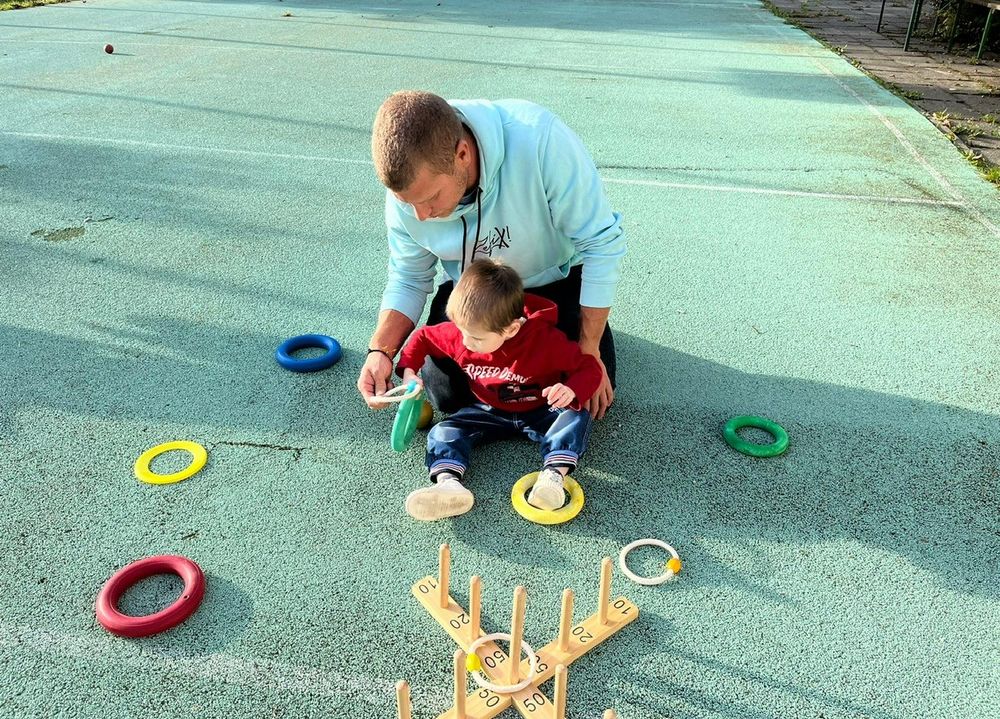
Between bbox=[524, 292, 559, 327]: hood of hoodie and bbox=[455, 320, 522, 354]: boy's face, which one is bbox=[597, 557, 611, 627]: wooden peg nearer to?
bbox=[455, 320, 522, 354]: boy's face

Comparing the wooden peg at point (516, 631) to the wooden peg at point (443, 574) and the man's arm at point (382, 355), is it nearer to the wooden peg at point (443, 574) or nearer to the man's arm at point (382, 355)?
the wooden peg at point (443, 574)

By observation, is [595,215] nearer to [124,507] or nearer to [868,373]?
[868,373]

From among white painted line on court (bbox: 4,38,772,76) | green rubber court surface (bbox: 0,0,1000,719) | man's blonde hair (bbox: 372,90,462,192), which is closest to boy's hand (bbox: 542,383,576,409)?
green rubber court surface (bbox: 0,0,1000,719)

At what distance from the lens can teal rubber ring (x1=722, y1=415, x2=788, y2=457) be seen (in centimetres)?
319

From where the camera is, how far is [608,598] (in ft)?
7.71

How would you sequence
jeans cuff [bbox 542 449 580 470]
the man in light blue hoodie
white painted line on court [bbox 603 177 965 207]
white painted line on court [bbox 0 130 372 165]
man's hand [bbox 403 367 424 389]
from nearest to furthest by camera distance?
the man in light blue hoodie
jeans cuff [bbox 542 449 580 470]
man's hand [bbox 403 367 424 389]
white painted line on court [bbox 603 177 965 207]
white painted line on court [bbox 0 130 372 165]

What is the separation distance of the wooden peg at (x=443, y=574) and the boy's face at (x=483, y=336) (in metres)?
0.80

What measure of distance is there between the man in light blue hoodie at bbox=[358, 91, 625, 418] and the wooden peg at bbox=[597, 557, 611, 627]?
971 millimetres

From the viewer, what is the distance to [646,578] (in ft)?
8.55

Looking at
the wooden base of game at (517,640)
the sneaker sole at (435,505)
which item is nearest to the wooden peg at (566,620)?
the wooden base of game at (517,640)

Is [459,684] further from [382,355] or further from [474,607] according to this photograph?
[382,355]

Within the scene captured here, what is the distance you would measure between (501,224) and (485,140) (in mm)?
377

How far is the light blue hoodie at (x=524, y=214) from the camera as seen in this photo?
296cm

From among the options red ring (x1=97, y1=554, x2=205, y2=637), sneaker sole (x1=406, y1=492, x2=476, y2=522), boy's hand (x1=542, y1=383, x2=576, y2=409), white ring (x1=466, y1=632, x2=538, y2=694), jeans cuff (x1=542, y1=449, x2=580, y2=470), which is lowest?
red ring (x1=97, y1=554, x2=205, y2=637)
